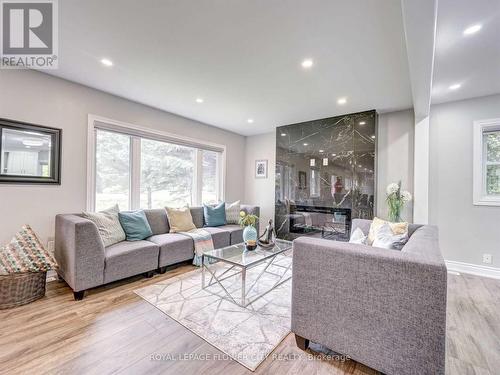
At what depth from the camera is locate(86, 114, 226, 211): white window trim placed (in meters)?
3.06

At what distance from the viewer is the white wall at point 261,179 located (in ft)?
17.1

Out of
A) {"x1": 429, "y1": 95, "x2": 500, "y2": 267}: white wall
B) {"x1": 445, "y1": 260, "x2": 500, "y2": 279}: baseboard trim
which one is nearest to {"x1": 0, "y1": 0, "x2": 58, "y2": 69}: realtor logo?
{"x1": 429, "y1": 95, "x2": 500, "y2": 267}: white wall

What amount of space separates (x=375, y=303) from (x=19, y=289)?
296cm

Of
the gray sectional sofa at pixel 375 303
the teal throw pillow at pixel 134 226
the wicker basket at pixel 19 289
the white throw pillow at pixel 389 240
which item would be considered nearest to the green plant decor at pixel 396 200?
the white throw pillow at pixel 389 240

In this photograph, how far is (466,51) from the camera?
86.9 inches

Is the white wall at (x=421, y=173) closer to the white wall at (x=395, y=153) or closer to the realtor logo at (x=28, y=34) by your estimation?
the white wall at (x=395, y=153)

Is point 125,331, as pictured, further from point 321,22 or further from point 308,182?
point 308,182

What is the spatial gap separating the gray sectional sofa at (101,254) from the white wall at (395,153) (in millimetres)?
3219

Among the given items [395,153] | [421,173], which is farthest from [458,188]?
[395,153]

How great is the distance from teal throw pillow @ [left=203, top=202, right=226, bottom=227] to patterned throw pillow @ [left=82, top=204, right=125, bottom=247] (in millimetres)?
1449

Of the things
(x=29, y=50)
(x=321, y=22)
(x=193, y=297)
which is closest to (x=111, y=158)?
(x=29, y=50)

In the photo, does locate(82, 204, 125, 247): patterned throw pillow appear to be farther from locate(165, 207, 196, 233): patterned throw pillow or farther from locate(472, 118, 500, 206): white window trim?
locate(472, 118, 500, 206): white window trim

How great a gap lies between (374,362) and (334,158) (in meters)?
3.27

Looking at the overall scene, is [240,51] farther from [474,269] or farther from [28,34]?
[474,269]
